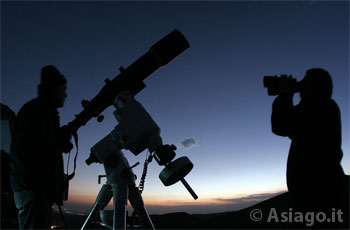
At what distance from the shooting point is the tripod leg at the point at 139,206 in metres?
2.48

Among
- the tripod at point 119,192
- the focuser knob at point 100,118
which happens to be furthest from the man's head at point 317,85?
the focuser knob at point 100,118

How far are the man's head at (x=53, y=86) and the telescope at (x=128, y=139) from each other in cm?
30

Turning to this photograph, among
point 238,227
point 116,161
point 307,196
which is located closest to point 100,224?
point 116,161

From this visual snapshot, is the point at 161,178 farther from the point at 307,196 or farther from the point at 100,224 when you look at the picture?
the point at 307,196

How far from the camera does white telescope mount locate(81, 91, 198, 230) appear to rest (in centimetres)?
244

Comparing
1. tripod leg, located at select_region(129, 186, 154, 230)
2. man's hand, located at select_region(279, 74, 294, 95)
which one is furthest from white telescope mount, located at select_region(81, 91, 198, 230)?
man's hand, located at select_region(279, 74, 294, 95)

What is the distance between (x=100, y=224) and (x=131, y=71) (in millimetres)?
1623

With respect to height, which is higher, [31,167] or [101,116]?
[101,116]

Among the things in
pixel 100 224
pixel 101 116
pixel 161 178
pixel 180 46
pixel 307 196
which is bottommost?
pixel 100 224

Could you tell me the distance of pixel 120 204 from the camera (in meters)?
2.37

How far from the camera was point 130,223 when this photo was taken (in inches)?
104

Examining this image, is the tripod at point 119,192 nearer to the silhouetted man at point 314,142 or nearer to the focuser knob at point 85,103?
the focuser knob at point 85,103

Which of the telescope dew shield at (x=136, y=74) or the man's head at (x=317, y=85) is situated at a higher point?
the telescope dew shield at (x=136, y=74)

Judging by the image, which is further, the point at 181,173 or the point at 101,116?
the point at 101,116
